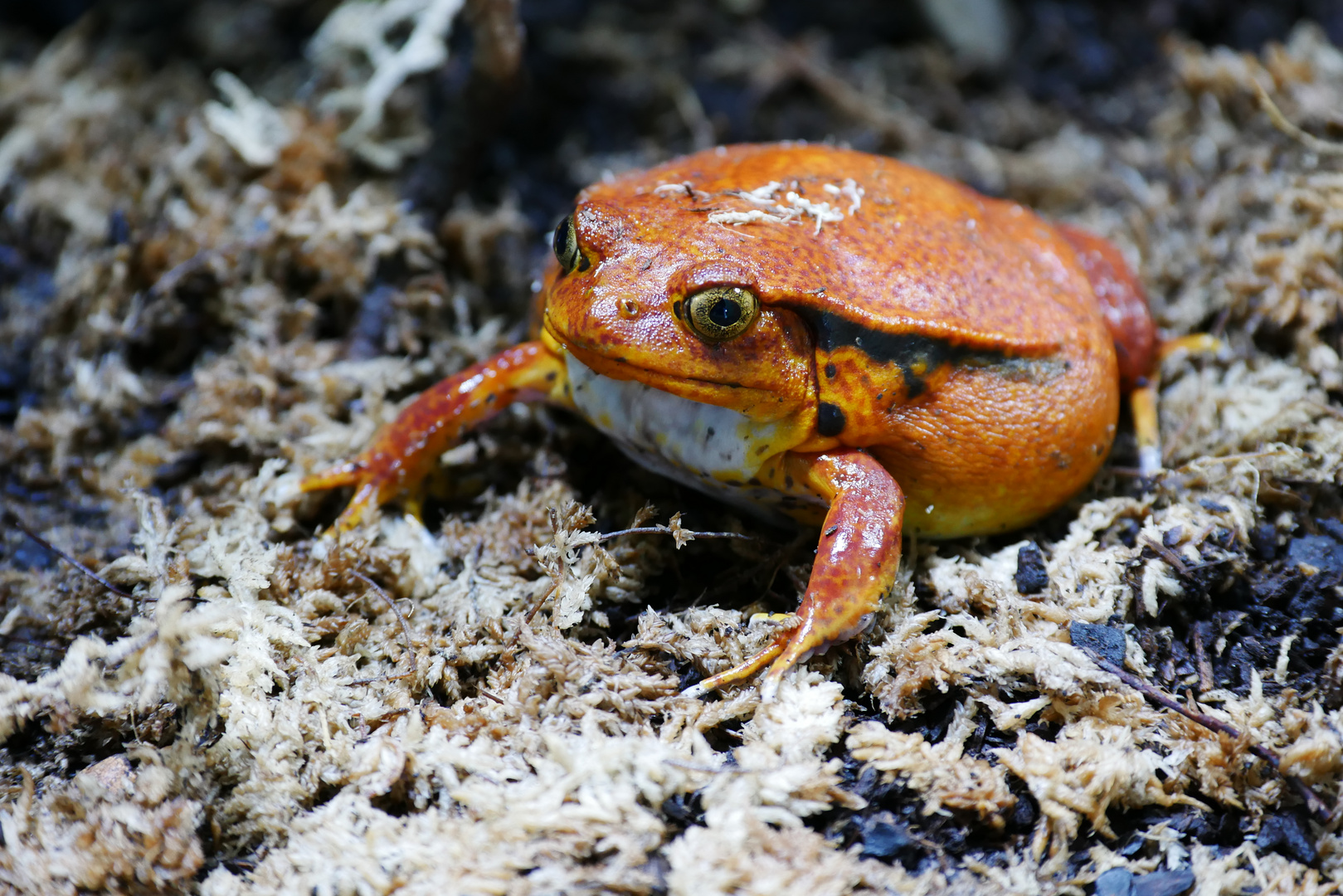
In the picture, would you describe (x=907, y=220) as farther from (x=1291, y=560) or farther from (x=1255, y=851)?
(x=1255, y=851)

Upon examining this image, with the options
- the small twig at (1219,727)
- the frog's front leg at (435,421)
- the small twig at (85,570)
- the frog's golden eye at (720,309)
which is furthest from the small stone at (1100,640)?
the small twig at (85,570)

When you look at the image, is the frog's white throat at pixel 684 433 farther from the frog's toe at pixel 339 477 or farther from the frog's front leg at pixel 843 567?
the frog's toe at pixel 339 477

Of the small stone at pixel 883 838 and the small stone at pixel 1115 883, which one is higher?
the small stone at pixel 883 838

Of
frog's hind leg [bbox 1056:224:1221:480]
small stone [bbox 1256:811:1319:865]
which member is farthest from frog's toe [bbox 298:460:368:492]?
small stone [bbox 1256:811:1319:865]

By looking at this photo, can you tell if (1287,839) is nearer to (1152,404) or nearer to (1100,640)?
(1100,640)

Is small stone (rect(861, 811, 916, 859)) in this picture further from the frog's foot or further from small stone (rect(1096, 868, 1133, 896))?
the frog's foot

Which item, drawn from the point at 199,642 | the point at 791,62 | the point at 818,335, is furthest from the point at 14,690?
the point at 791,62

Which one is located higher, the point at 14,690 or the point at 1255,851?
the point at 14,690
